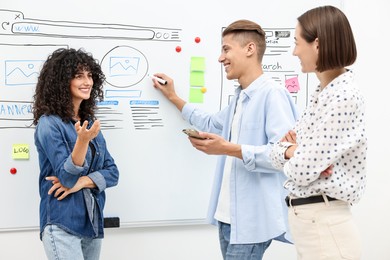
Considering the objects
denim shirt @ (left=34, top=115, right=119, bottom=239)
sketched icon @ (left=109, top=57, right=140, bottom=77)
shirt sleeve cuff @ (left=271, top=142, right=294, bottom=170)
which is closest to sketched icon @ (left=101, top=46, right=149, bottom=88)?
sketched icon @ (left=109, top=57, right=140, bottom=77)

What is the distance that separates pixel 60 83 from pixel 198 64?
0.81 meters

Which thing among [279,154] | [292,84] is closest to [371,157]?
[292,84]

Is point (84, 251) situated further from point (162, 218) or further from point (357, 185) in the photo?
point (357, 185)

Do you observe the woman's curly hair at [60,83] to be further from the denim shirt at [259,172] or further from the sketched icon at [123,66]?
the denim shirt at [259,172]

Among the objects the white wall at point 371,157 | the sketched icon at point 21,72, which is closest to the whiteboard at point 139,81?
the sketched icon at point 21,72

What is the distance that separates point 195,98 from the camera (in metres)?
2.58

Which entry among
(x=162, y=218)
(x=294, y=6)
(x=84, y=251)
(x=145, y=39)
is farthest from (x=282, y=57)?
(x=84, y=251)

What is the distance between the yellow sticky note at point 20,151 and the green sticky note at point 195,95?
2.82 feet

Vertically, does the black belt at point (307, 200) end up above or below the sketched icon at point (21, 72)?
below

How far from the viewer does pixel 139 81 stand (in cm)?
248

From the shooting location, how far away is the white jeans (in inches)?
61.1

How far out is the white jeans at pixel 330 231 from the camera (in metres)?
1.55

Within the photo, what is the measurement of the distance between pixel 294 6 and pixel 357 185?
1.47m

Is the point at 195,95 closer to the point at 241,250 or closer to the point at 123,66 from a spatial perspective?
the point at 123,66
